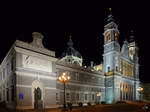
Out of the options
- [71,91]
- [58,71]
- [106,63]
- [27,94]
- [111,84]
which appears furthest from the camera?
[106,63]

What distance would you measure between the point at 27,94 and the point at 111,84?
2943 centimetres

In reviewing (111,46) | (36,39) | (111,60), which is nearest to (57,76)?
(36,39)

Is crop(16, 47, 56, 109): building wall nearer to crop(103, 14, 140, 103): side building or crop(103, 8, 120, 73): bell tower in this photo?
crop(103, 14, 140, 103): side building

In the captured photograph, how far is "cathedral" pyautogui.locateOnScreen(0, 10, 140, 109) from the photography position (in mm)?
23453

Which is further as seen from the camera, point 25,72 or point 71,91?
point 71,91

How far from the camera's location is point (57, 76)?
32.1m

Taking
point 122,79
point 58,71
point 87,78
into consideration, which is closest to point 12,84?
point 58,71

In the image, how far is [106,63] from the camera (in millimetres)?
48875

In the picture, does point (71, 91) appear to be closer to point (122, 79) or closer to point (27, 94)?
point (27, 94)

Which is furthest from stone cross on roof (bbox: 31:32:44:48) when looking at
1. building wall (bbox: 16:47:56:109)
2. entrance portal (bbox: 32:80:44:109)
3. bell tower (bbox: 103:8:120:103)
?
bell tower (bbox: 103:8:120:103)

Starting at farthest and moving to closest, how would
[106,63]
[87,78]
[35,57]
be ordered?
[106,63], [87,78], [35,57]

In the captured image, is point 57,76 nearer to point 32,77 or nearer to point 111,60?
point 32,77

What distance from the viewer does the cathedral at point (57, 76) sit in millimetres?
23453

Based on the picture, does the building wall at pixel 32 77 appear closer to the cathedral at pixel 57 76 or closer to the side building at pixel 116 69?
the cathedral at pixel 57 76
